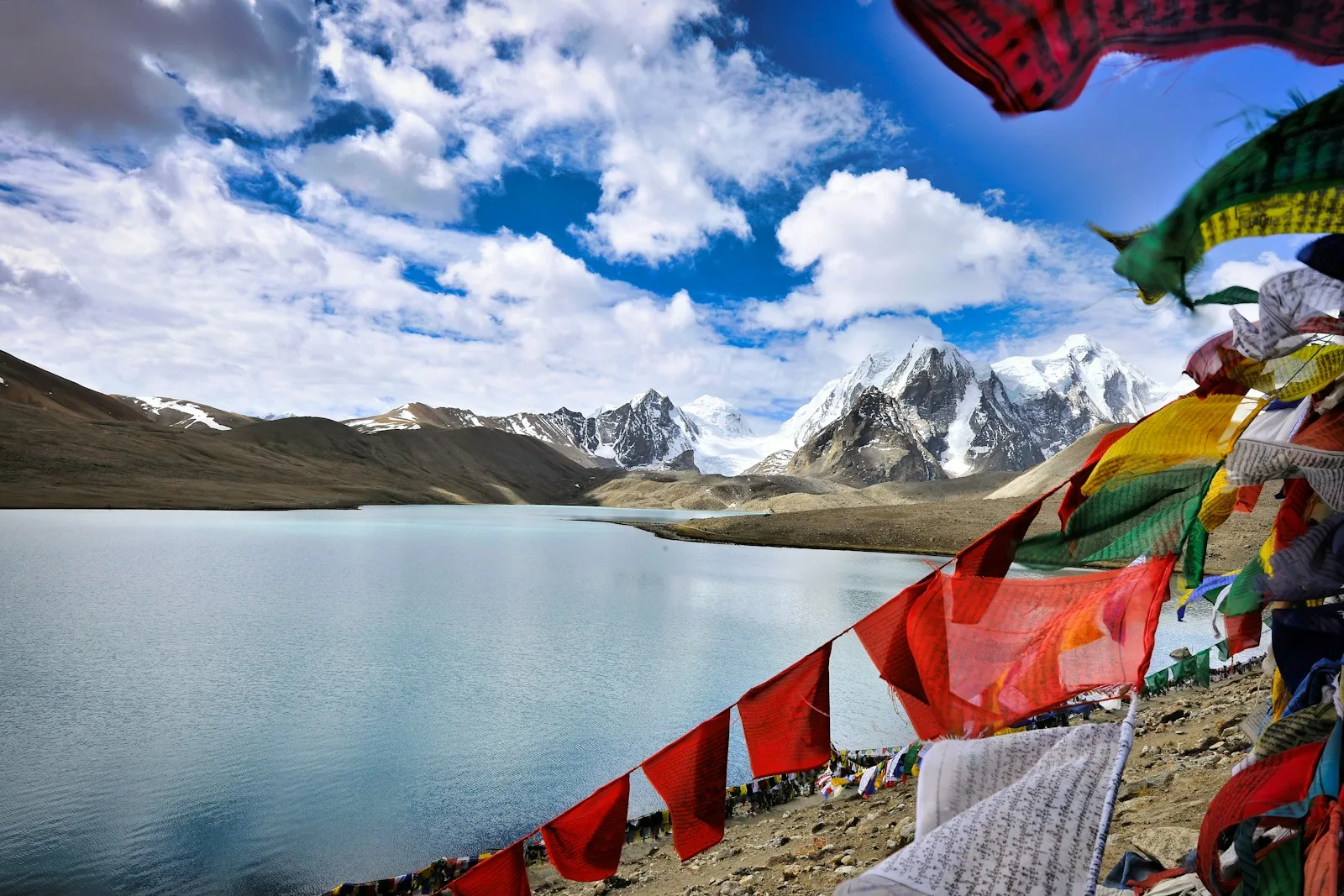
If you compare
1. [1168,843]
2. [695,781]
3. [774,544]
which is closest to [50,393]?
[774,544]

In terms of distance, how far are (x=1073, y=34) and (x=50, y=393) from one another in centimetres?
19045

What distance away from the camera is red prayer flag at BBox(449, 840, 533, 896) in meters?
4.30

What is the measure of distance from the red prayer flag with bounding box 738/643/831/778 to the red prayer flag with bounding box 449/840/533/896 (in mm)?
1622

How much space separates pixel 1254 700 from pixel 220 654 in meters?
18.2

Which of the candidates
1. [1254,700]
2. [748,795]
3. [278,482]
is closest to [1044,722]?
[1254,700]

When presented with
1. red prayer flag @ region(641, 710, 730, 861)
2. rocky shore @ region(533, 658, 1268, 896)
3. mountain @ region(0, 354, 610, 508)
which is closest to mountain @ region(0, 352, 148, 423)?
mountain @ region(0, 354, 610, 508)

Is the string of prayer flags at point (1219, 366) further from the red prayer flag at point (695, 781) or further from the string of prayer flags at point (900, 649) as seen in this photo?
the red prayer flag at point (695, 781)

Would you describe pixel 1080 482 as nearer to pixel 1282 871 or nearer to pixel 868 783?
pixel 1282 871

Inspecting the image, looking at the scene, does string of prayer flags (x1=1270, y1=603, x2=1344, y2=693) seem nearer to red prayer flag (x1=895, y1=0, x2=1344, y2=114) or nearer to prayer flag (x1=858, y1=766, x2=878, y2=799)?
red prayer flag (x1=895, y1=0, x2=1344, y2=114)

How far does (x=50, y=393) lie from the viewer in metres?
142

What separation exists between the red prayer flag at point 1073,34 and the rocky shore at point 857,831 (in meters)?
4.11

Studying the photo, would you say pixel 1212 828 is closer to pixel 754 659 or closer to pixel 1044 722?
pixel 1044 722

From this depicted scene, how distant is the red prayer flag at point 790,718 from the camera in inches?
162

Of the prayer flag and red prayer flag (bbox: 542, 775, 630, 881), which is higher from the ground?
red prayer flag (bbox: 542, 775, 630, 881)
